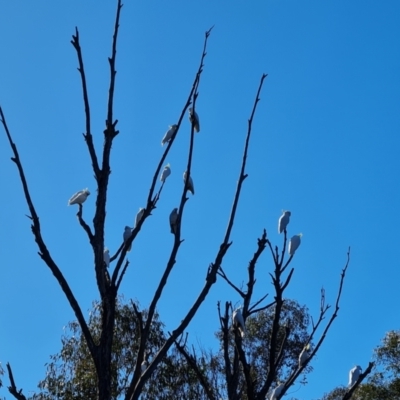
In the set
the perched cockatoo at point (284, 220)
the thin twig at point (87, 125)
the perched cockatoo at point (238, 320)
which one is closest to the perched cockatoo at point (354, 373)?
the perched cockatoo at point (284, 220)

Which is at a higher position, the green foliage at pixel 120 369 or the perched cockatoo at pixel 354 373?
the green foliage at pixel 120 369

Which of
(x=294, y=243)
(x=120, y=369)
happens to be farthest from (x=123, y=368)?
(x=294, y=243)

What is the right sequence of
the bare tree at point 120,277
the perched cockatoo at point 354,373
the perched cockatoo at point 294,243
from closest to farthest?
the bare tree at point 120,277, the perched cockatoo at point 294,243, the perched cockatoo at point 354,373

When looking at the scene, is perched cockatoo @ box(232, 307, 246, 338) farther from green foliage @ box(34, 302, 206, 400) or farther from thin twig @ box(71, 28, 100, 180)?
green foliage @ box(34, 302, 206, 400)

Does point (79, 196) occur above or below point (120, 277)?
above

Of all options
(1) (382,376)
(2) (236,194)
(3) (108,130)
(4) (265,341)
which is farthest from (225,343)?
(4) (265,341)

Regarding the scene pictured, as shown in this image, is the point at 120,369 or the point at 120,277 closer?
the point at 120,277

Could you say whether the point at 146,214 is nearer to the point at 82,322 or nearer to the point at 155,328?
the point at 82,322

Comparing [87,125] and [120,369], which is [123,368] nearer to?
[120,369]

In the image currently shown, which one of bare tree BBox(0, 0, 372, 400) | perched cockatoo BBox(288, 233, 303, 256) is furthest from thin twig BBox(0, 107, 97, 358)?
perched cockatoo BBox(288, 233, 303, 256)

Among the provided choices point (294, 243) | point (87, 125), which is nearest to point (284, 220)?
point (294, 243)

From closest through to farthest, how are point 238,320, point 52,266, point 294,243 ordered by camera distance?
point 52,266, point 238,320, point 294,243

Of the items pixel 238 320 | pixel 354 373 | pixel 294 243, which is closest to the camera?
pixel 238 320

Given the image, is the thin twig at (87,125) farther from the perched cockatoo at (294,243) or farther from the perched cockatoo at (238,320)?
the perched cockatoo at (294,243)
